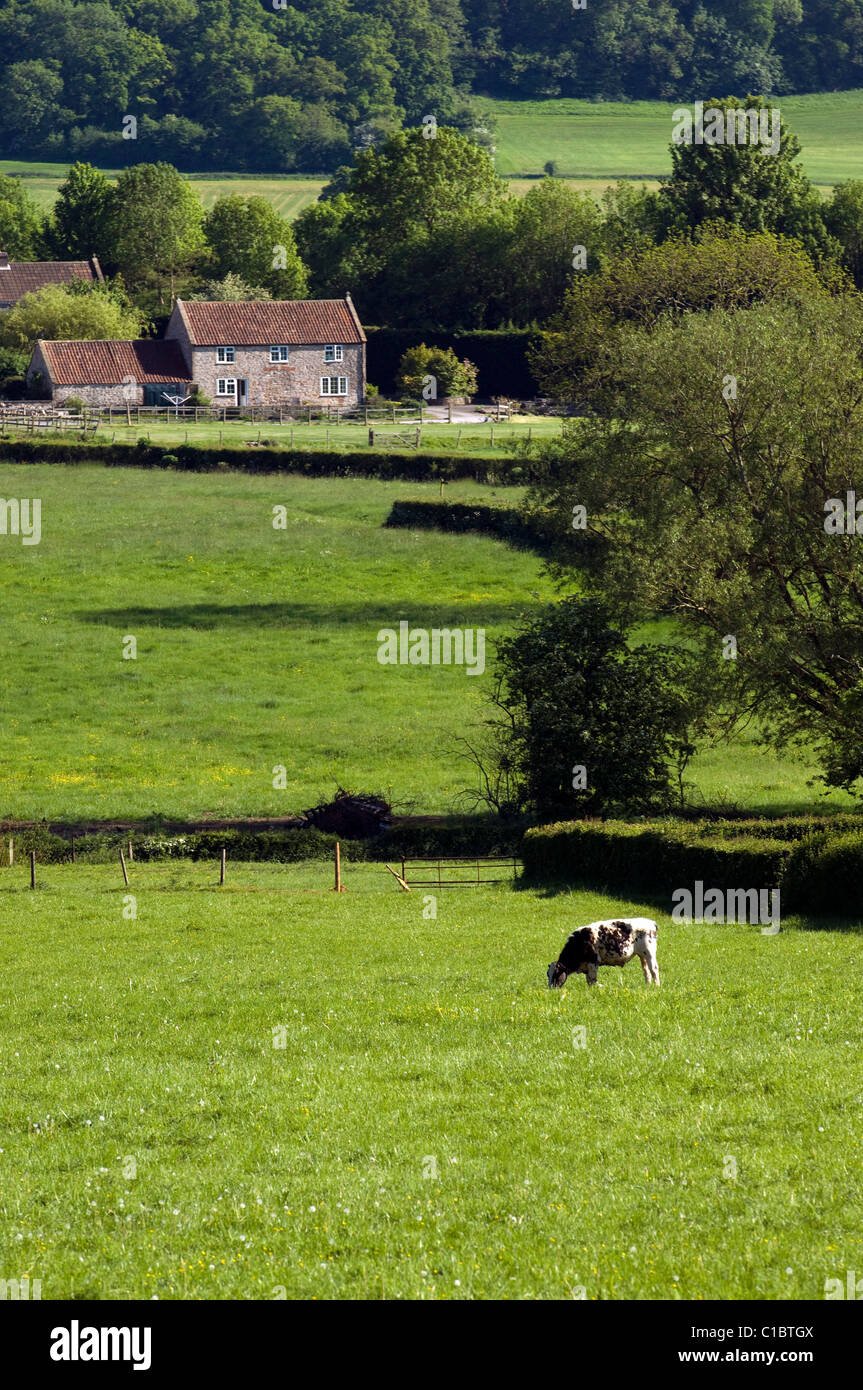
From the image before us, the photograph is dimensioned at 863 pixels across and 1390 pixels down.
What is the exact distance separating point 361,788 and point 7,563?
31.3 m

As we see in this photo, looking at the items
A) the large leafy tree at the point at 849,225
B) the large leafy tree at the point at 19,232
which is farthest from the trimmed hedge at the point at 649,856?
the large leafy tree at the point at 19,232

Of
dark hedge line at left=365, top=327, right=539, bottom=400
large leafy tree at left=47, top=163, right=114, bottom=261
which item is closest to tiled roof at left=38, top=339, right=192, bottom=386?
dark hedge line at left=365, top=327, right=539, bottom=400

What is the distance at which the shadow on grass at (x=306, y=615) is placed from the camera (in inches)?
2271

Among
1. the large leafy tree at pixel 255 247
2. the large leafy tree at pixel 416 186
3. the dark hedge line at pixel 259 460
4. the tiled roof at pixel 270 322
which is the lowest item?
the dark hedge line at pixel 259 460

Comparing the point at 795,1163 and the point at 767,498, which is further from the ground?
the point at 767,498

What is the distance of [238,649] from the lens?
54969mm

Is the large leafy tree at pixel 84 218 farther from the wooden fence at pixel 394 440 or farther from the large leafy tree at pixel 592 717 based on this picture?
the large leafy tree at pixel 592 717

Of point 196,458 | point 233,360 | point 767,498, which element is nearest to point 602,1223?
point 767,498

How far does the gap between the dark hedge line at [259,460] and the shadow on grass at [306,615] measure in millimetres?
20010

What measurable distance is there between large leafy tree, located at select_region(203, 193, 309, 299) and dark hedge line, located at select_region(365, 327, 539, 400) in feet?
50.2

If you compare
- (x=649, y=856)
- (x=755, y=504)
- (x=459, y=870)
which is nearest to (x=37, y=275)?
(x=755, y=504)

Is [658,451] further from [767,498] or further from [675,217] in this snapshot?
[675,217]

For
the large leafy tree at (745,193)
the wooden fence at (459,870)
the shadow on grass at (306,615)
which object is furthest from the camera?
the large leafy tree at (745,193)

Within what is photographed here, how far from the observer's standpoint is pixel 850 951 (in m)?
21.4
